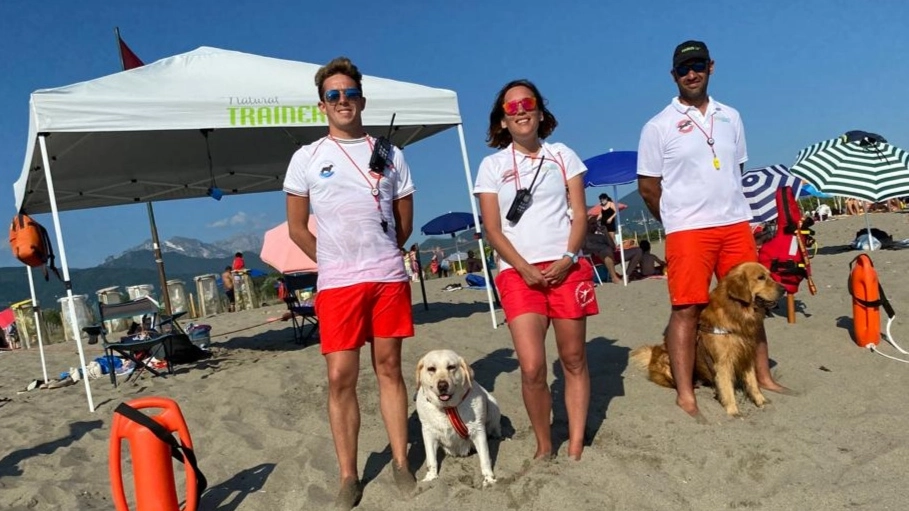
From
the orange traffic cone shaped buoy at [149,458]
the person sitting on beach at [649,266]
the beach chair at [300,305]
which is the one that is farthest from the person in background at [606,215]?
the orange traffic cone shaped buoy at [149,458]

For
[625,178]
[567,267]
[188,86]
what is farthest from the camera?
[625,178]

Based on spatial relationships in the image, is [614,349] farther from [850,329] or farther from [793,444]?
[793,444]

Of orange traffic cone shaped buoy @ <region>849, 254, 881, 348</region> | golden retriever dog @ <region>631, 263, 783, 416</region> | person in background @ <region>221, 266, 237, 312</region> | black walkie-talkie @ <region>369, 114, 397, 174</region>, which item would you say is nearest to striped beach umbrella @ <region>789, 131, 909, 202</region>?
orange traffic cone shaped buoy @ <region>849, 254, 881, 348</region>

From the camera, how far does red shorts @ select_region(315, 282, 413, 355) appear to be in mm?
2992

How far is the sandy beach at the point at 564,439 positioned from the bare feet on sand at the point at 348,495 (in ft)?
0.26

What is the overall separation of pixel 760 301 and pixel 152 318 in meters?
6.91

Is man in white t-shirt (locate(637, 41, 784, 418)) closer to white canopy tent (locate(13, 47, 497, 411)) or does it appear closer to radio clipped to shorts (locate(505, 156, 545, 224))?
radio clipped to shorts (locate(505, 156, 545, 224))

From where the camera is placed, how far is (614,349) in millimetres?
5500

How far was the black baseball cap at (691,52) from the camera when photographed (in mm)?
3561

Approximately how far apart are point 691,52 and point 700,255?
1134mm

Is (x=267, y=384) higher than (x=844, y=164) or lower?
lower

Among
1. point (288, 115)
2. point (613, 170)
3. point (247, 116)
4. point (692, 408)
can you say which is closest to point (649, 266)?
point (613, 170)

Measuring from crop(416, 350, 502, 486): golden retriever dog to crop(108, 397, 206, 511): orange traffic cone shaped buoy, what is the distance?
1.16 meters

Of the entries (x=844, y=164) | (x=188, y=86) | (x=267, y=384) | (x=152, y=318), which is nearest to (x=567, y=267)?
(x=267, y=384)
